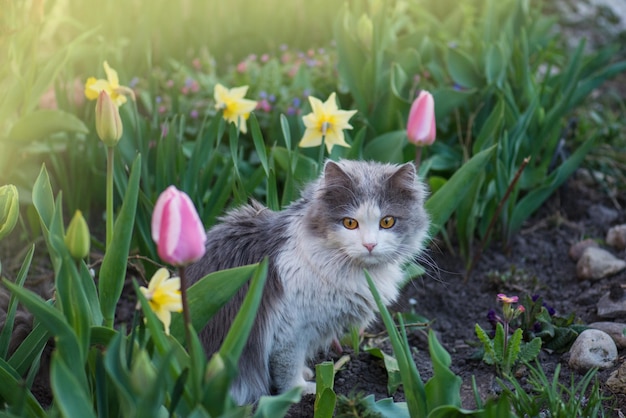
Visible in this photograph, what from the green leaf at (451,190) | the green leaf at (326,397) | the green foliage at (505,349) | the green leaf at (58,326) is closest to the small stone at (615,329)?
the green foliage at (505,349)

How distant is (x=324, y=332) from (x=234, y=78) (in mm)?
2244

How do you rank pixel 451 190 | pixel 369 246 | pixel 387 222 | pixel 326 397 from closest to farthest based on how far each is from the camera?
1. pixel 326 397
2. pixel 369 246
3. pixel 387 222
4. pixel 451 190

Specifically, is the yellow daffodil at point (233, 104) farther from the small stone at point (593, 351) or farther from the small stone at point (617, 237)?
the small stone at point (617, 237)

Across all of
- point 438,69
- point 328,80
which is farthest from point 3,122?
point 438,69

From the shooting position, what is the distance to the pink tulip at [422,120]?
277 cm

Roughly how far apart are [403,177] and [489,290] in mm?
1106

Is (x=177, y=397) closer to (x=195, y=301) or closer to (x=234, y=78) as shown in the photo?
(x=195, y=301)

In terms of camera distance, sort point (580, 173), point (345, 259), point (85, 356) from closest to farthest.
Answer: point (85, 356)
point (345, 259)
point (580, 173)

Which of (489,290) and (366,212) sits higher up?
(366,212)

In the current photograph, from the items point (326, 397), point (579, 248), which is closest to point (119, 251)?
point (326, 397)

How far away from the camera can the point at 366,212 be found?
7.89 ft

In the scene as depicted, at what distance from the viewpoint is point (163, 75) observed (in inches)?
179

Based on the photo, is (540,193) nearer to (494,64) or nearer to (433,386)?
(494,64)

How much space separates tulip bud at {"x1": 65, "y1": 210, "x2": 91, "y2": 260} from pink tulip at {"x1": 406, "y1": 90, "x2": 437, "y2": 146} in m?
1.38
